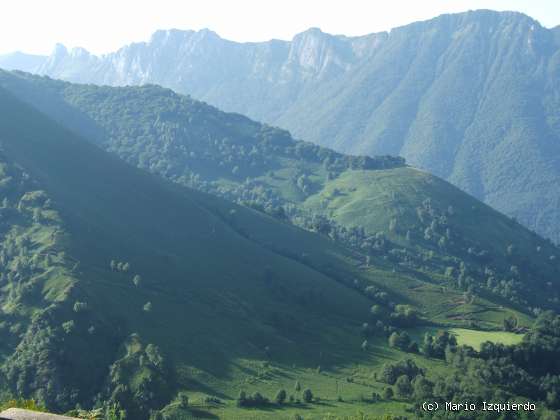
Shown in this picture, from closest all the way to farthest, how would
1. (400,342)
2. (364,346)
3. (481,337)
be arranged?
(364,346) < (400,342) < (481,337)

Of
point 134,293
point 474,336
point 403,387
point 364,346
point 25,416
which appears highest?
point 474,336

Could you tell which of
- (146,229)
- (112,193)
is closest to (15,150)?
(112,193)

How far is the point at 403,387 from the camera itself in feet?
402

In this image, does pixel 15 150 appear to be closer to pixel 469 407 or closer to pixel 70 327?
pixel 70 327

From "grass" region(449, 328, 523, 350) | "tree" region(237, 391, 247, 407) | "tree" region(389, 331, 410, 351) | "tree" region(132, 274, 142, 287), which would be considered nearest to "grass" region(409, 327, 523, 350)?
"grass" region(449, 328, 523, 350)

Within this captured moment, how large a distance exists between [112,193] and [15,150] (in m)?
31.4

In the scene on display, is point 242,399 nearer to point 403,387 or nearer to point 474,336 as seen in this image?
point 403,387

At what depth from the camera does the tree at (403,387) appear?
121625 millimetres

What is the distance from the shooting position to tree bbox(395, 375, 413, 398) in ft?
399

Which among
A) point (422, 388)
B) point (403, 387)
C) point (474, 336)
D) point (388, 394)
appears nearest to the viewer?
point (422, 388)

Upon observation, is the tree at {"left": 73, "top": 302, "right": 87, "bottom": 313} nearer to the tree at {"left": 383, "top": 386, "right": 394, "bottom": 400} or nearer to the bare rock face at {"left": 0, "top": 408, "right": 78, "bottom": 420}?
the tree at {"left": 383, "top": 386, "right": 394, "bottom": 400}

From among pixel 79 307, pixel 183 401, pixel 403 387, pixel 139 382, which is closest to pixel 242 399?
pixel 183 401

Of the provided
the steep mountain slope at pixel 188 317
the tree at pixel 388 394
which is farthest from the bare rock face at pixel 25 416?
the tree at pixel 388 394

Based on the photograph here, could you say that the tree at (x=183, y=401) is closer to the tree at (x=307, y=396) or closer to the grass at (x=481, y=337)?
the tree at (x=307, y=396)
